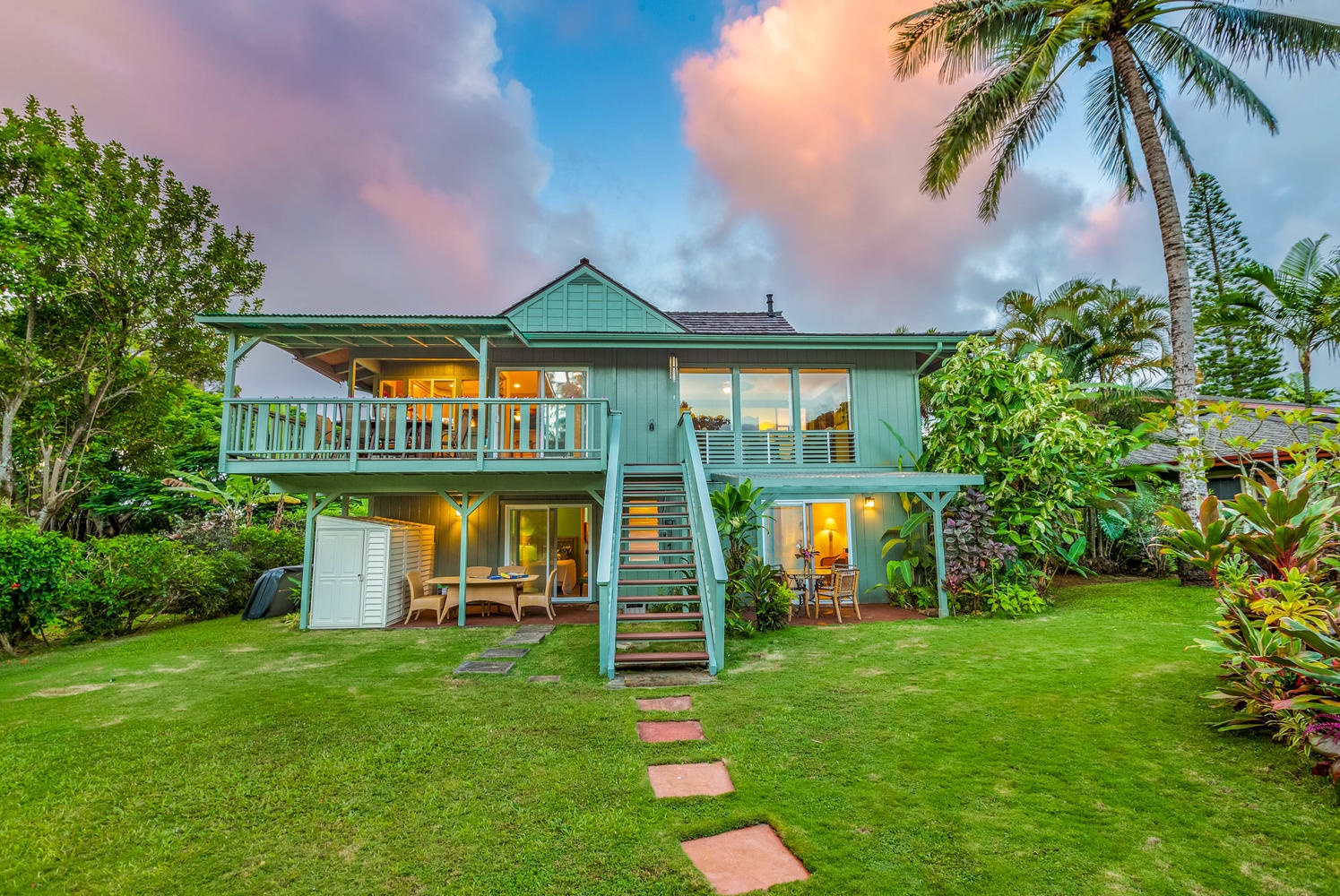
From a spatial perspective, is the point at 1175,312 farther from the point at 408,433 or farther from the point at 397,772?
the point at 408,433

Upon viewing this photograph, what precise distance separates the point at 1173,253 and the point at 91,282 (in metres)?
20.8

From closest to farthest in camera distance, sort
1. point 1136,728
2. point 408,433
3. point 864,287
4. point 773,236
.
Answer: point 1136,728
point 408,433
point 773,236
point 864,287

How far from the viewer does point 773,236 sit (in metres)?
26.2

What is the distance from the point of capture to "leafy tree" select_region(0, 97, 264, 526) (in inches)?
428

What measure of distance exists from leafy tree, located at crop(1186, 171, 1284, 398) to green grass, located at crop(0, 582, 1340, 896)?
21.1m

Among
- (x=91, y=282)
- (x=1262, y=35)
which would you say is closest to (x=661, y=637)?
(x=91, y=282)

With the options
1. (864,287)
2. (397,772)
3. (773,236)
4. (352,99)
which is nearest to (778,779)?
(397,772)

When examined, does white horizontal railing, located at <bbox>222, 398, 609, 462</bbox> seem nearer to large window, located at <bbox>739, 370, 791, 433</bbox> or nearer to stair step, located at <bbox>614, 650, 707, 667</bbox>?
large window, located at <bbox>739, 370, 791, 433</bbox>

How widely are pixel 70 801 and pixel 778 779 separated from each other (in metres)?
4.16

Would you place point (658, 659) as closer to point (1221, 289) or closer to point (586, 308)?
point (586, 308)

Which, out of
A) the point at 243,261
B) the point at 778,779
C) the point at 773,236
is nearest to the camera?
the point at 778,779

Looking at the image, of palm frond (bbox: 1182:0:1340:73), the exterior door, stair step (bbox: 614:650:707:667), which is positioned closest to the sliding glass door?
the exterior door

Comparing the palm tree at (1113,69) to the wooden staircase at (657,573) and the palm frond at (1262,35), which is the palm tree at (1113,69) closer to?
the palm frond at (1262,35)

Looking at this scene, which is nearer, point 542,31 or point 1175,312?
point 1175,312
